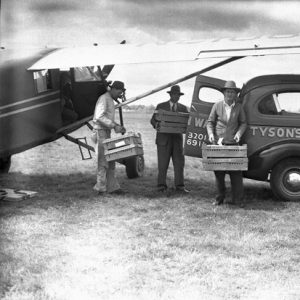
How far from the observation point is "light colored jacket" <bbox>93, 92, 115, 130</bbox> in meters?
8.08

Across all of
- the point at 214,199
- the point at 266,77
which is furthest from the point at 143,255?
the point at 266,77

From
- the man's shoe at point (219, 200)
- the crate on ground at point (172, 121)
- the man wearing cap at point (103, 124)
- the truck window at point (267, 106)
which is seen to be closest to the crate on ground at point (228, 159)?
the man's shoe at point (219, 200)

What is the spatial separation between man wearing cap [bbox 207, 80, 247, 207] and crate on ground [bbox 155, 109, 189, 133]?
852 millimetres

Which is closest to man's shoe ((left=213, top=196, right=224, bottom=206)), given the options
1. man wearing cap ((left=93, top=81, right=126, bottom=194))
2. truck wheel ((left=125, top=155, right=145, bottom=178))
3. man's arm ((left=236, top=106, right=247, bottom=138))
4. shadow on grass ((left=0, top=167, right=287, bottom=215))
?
shadow on grass ((left=0, top=167, right=287, bottom=215))

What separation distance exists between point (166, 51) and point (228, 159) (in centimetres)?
244

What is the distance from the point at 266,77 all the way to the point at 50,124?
413cm

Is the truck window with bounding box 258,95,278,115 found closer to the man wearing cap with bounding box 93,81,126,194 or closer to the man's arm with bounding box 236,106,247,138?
the man's arm with bounding box 236,106,247,138

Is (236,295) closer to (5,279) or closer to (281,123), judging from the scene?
(5,279)

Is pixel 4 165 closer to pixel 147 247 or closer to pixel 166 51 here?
pixel 166 51

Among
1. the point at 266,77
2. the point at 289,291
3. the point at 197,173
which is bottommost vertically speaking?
the point at 197,173

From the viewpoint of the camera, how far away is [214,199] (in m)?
8.08

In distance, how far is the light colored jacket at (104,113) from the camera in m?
8.08

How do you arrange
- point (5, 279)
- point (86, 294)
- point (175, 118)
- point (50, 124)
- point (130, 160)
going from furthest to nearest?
point (130, 160) → point (50, 124) → point (175, 118) → point (5, 279) → point (86, 294)

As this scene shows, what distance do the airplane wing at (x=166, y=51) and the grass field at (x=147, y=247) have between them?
7.54 feet
